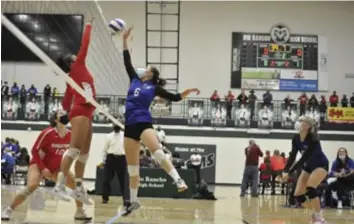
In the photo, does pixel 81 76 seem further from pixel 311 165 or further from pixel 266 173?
pixel 266 173

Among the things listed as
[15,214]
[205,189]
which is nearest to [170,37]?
[205,189]

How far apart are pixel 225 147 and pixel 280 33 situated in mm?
8333

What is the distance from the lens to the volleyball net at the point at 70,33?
2380cm

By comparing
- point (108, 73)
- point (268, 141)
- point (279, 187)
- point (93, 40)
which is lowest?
point (279, 187)

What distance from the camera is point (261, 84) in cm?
3206

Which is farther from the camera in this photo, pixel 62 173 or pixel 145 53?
pixel 145 53

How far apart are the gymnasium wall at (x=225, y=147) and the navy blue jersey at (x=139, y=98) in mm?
20975

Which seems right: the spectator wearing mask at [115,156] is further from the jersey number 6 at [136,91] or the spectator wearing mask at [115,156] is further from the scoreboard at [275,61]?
the scoreboard at [275,61]

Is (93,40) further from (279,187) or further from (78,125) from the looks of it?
(78,125)

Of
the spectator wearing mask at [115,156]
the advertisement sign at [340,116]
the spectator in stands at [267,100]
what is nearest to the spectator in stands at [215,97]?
the spectator in stands at [267,100]

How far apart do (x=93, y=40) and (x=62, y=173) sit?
776 inches

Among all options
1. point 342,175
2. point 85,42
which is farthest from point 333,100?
point 85,42

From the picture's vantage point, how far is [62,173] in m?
6.84

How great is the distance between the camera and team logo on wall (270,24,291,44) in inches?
1272
